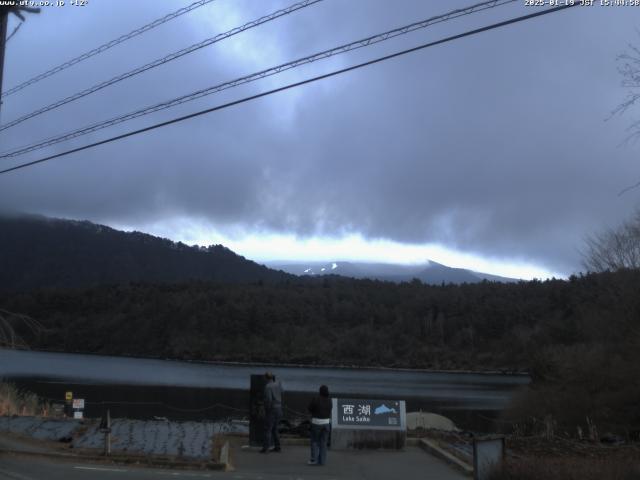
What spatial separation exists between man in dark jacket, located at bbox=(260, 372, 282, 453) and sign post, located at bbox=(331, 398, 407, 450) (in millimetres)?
1530

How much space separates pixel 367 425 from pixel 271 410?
8.74 feet

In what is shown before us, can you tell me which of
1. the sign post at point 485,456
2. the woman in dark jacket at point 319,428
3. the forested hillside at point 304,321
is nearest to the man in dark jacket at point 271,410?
the woman in dark jacket at point 319,428

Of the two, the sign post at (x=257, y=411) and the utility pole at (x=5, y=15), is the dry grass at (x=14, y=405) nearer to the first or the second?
the sign post at (x=257, y=411)

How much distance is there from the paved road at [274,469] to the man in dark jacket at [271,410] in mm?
294

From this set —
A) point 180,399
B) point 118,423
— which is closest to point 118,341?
point 180,399

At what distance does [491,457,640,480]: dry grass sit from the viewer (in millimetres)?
9883

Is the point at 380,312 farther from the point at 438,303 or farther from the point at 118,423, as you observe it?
the point at 118,423

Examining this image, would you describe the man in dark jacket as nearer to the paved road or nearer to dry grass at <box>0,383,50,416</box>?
the paved road

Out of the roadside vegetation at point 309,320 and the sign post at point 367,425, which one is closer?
the sign post at point 367,425

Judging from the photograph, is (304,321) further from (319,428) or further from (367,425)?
(319,428)

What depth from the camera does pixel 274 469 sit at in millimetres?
13914

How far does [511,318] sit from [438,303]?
1160 inches

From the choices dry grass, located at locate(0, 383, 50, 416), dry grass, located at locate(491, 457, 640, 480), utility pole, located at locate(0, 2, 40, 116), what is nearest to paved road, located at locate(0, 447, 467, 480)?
dry grass, located at locate(491, 457, 640, 480)

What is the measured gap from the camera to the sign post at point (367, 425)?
652 inches
